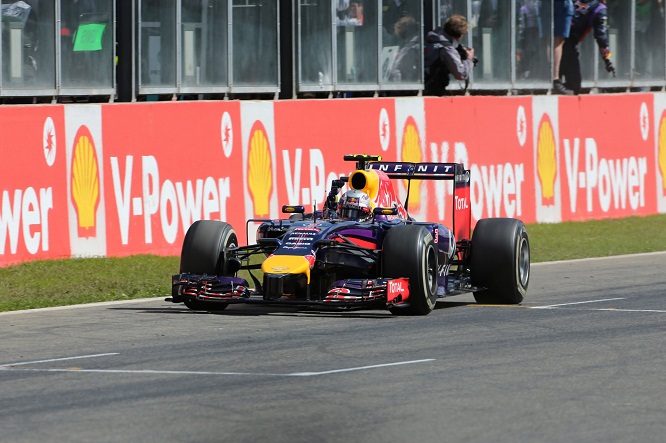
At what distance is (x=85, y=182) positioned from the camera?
54.9 ft

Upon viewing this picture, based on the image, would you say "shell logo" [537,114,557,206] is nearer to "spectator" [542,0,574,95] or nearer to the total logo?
"spectator" [542,0,574,95]

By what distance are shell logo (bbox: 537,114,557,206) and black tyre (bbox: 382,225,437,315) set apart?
32.2 feet

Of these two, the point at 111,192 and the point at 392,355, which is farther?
the point at 111,192

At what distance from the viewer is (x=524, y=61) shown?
24.2m

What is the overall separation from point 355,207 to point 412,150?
6.93 metres

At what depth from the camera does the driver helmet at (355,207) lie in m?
14.1

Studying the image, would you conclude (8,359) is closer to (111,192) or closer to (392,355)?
(392,355)

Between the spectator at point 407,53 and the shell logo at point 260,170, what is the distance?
3.70 metres

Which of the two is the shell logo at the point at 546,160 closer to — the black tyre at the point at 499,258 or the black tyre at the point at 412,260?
the black tyre at the point at 499,258

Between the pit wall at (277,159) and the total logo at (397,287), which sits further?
the pit wall at (277,159)

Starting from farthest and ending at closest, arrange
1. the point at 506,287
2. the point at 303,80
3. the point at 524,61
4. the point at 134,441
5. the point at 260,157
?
1. the point at 524,61
2. the point at 303,80
3. the point at 260,157
4. the point at 506,287
5. the point at 134,441

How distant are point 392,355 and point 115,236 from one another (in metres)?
7.07

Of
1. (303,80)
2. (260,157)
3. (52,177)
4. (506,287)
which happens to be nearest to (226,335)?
(506,287)

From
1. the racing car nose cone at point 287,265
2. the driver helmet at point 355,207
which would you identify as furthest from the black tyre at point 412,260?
the driver helmet at point 355,207
